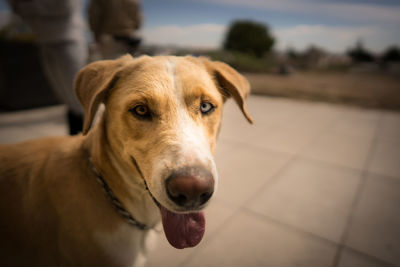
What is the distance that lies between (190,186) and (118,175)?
626 mm

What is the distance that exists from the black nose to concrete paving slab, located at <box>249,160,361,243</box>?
1.63m

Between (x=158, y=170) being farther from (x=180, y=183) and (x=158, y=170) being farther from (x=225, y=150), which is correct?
(x=225, y=150)

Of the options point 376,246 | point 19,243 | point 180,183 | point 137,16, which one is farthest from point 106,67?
point 137,16

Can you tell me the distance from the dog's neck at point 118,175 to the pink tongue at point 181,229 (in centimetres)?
24

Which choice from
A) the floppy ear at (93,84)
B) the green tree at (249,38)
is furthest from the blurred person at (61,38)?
the green tree at (249,38)

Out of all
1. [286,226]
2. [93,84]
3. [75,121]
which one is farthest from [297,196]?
[75,121]

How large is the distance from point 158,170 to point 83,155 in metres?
0.66

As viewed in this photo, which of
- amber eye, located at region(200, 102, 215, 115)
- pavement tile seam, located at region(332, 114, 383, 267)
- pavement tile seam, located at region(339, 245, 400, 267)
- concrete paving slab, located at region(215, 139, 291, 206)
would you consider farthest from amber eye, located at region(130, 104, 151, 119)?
pavement tile seam, located at region(339, 245, 400, 267)

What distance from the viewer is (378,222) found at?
7.51 feet

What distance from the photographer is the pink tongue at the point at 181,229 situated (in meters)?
Answer: 1.26

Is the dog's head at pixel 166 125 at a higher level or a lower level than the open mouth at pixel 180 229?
higher

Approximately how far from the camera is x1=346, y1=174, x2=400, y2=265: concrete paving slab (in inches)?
77.7

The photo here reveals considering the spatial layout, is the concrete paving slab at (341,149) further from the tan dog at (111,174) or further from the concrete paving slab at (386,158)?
the tan dog at (111,174)

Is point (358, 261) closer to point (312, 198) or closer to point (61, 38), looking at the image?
point (312, 198)
